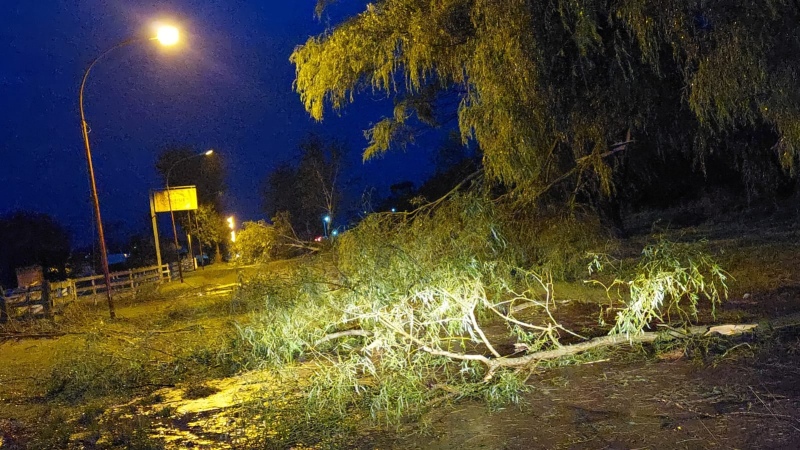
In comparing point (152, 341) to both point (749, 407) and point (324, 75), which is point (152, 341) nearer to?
point (324, 75)

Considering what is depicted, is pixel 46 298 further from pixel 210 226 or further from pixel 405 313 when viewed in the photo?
pixel 210 226

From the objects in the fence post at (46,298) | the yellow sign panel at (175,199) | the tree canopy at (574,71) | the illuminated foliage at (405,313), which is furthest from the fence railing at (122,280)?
the illuminated foliage at (405,313)

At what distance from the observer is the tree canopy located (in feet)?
27.9

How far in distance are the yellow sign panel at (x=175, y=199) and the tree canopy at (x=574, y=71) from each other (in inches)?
1021

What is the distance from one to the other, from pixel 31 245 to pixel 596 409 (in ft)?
162

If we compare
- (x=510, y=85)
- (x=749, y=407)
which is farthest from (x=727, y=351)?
(x=510, y=85)

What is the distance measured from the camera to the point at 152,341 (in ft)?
39.5

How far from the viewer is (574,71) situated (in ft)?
33.1

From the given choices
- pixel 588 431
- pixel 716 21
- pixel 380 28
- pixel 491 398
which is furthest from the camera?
pixel 380 28

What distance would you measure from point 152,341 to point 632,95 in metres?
9.09

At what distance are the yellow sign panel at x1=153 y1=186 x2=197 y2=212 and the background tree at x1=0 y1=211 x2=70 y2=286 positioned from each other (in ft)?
36.5

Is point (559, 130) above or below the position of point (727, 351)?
above

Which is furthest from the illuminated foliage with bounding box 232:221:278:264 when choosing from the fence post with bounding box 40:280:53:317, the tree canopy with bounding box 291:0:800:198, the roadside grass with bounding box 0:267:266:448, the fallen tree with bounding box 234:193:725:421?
the fence post with bounding box 40:280:53:317

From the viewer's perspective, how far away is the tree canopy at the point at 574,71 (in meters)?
8.50
